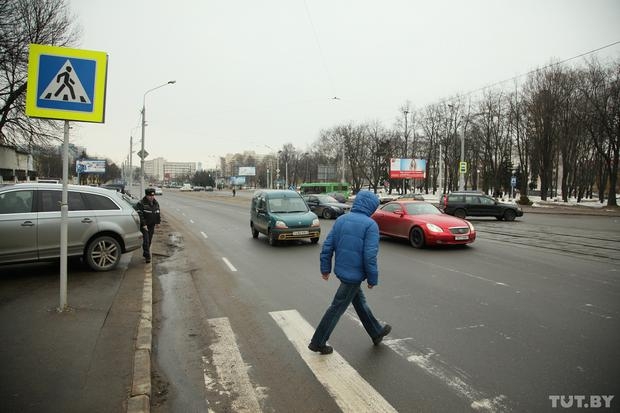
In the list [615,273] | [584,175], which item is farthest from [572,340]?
[584,175]

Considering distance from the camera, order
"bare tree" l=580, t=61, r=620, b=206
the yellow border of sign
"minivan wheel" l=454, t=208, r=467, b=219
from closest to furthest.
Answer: the yellow border of sign
"minivan wheel" l=454, t=208, r=467, b=219
"bare tree" l=580, t=61, r=620, b=206

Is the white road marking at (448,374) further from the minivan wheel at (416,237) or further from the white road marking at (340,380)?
the minivan wheel at (416,237)

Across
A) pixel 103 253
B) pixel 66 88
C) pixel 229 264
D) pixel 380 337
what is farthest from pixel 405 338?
pixel 103 253

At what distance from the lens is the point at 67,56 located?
5281 mm

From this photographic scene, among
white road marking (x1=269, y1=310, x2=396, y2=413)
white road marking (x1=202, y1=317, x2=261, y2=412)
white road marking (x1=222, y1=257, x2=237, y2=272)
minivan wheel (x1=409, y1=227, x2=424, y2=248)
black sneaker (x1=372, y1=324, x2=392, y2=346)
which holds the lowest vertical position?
white road marking (x1=222, y1=257, x2=237, y2=272)

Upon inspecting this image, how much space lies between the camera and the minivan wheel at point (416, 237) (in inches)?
463

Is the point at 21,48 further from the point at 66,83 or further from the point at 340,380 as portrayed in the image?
the point at 340,380

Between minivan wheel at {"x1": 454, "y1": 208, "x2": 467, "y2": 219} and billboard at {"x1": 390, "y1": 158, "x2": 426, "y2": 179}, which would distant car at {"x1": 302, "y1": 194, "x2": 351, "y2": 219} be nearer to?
minivan wheel at {"x1": 454, "y1": 208, "x2": 467, "y2": 219}

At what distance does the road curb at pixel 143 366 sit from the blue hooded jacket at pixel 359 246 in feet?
6.84

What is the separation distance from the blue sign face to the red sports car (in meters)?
9.11

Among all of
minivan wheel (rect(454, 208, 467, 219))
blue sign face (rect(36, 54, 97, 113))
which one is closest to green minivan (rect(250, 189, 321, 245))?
blue sign face (rect(36, 54, 97, 113))

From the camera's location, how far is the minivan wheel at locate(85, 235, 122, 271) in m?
8.18

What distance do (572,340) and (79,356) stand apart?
5.31 m

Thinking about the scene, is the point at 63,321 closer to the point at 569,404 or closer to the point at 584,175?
the point at 569,404
